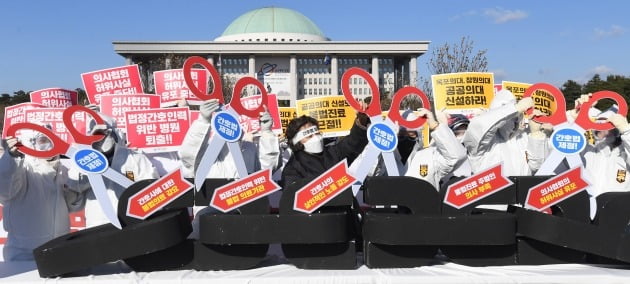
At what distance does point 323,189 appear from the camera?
2988 mm

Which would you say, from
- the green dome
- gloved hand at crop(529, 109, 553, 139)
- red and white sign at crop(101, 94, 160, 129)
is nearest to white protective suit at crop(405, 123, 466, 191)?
gloved hand at crop(529, 109, 553, 139)

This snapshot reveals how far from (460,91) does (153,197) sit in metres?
3.10

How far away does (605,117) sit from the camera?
3.62 metres

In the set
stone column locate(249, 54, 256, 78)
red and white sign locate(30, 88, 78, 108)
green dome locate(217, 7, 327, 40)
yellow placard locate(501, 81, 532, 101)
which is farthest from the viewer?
green dome locate(217, 7, 327, 40)

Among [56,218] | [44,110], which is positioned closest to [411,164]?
[56,218]

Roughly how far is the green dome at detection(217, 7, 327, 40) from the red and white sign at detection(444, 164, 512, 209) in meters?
91.3

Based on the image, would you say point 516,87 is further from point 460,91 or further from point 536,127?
point 536,127

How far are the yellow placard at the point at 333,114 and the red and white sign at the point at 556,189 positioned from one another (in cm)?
276

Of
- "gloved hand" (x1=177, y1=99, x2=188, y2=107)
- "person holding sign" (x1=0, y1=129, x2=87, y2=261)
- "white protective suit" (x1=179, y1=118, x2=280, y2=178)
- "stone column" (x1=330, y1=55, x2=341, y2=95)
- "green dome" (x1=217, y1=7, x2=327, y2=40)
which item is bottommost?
"person holding sign" (x1=0, y1=129, x2=87, y2=261)

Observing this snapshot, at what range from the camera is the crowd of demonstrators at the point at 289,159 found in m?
3.43

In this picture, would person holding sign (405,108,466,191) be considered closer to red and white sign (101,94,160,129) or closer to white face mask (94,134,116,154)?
white face mask (94,134,116,154)

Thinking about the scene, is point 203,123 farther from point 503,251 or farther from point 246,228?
point 503,251

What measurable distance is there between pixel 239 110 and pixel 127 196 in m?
0.79

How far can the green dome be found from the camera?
93250 millimetres
